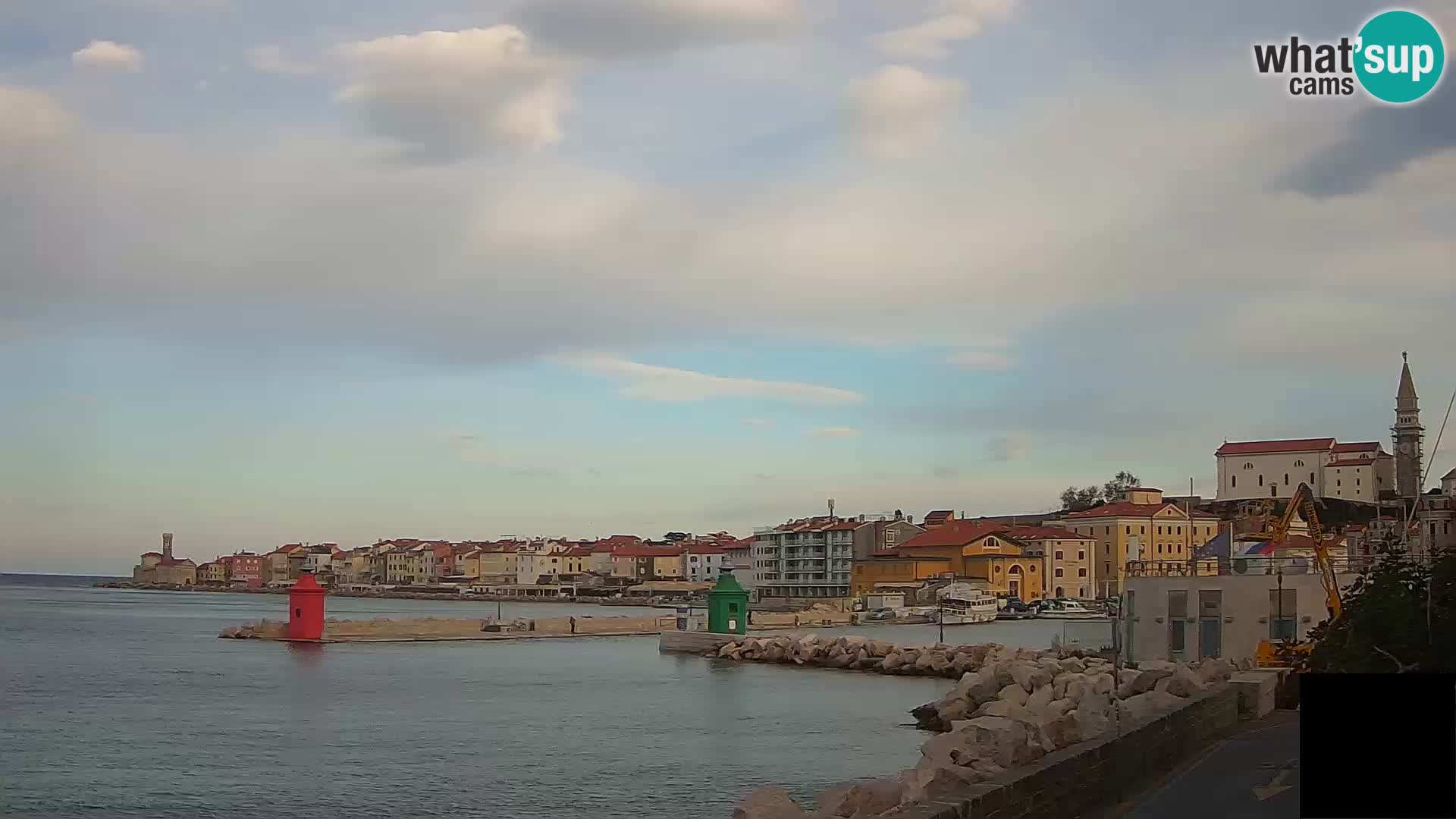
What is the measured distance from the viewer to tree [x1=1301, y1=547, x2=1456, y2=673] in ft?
53.5

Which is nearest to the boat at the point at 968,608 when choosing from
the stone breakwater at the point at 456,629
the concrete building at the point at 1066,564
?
the concrete building at the point at 1066,564

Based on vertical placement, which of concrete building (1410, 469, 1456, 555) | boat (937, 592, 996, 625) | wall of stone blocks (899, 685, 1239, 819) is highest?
concrete building (1410, 469, 1456, 555)

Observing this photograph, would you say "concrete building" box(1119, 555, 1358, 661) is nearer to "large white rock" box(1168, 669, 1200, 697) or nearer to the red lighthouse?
"large white rock" box(1168, 669, 1200, 697)

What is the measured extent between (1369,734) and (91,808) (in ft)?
57.6

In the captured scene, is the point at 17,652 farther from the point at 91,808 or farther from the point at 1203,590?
the point at 1203,590

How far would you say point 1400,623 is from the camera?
16688mm

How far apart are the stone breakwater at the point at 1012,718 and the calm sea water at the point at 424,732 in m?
2.06

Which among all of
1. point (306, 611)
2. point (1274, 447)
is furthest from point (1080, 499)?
point (306, 611)

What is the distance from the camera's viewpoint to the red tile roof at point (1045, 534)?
4491 inches

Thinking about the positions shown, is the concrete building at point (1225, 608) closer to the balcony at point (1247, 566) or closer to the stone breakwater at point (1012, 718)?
the balcony at point (1247, 566)

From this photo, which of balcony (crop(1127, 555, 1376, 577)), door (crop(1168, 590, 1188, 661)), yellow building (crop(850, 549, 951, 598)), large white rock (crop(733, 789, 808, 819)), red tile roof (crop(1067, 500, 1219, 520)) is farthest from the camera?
yellow building (crop(850, 549, 951, 598))

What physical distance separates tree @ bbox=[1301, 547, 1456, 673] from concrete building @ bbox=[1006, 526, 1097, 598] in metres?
94.6

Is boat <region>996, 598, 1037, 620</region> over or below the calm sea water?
below

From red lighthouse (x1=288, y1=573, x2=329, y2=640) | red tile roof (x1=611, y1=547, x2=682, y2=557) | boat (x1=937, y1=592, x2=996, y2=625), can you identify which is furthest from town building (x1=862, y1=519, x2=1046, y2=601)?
red lighthouse (x1=288, y1=573, x2=329, y2=640)
